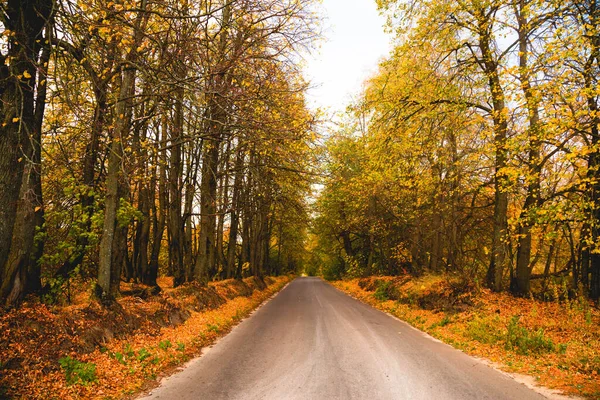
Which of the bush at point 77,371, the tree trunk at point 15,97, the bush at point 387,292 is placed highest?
the tree trunk at point 15,97

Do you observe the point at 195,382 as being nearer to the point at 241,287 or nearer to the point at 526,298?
the point at 526,298

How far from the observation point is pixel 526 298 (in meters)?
11.2

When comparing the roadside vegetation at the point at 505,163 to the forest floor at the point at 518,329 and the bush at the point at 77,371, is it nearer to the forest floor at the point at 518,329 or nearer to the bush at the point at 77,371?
the forest floor at the point at 518,329

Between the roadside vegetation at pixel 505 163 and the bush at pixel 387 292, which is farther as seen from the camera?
the bush at pixel 387 292

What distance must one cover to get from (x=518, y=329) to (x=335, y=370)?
475 centimetres

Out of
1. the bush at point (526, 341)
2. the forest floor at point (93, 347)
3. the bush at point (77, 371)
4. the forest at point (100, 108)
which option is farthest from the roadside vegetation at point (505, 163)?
the bush at point (77, 371)

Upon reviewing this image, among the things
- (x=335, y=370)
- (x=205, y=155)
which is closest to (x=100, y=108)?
(x=205, y=155)

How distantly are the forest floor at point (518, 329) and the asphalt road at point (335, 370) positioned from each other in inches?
26.3

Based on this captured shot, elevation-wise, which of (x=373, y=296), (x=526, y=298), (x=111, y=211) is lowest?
(x=373, y=296)

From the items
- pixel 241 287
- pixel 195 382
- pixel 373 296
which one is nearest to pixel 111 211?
pixel 195 382

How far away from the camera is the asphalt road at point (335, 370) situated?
4996 millimetres

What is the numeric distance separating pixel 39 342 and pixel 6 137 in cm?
303

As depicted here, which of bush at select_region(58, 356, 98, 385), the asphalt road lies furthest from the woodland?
the asphalt road

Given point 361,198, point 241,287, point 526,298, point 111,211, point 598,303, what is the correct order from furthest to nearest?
point 361,198 < point 241,287 < point 526,298 < point 598,303 < point 111,211
